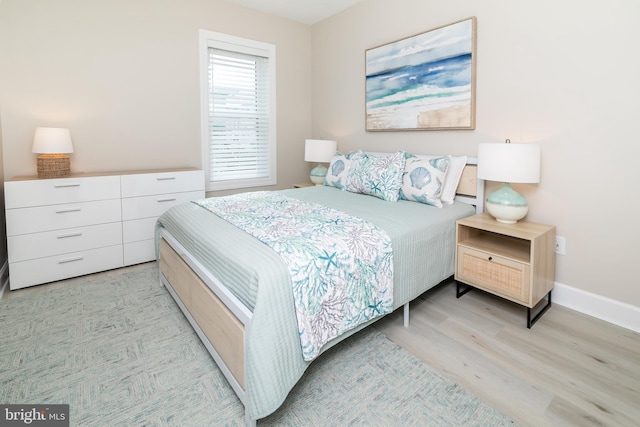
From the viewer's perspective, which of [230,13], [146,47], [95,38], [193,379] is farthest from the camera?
[230,13]

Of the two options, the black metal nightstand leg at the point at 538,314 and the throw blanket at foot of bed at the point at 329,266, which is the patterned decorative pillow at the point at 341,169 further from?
the black metal nightstand leg at the point at 538,314

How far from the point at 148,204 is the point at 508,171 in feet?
9.35

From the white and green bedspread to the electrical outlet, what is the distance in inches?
22.7

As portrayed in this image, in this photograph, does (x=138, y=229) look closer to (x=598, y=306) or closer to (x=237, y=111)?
(x=237, y=111)

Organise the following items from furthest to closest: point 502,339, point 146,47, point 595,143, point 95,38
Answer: point 146,47, point 95,38, point 595,143, point 502,339

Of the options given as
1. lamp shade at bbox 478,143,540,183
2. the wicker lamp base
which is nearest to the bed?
lamp shade at bbox 478,143,540,183

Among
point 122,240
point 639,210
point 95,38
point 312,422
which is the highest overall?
point 95,38

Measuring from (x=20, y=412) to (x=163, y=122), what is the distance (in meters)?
2.61

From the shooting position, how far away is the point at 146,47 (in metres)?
3.19

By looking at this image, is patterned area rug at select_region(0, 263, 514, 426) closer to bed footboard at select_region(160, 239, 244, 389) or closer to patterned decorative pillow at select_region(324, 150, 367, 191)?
bed footboard at select_region(160, 239, 244, 389)

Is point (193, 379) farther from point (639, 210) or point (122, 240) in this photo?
point (639, 210)

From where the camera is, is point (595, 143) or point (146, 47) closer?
point (595, 143)

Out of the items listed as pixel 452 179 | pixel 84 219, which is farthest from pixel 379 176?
pixel 84 219

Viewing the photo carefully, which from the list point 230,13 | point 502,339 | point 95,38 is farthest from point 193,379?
point 230,13
